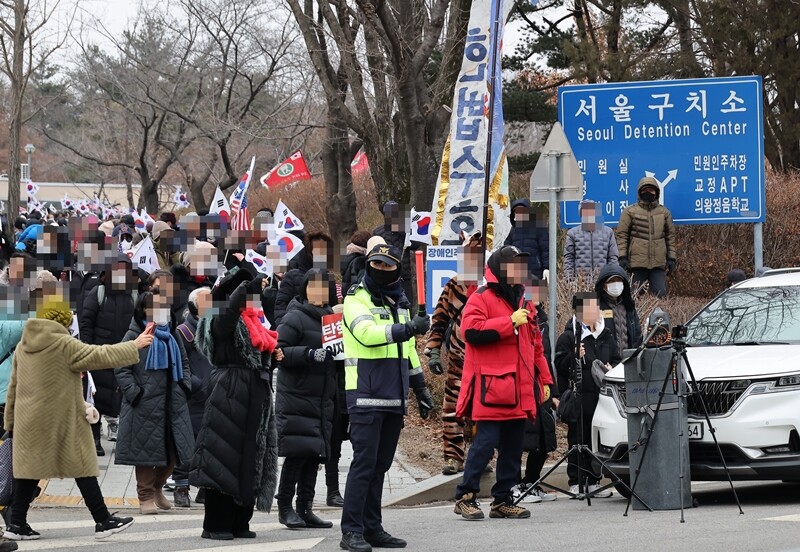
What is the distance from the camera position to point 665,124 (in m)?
18.7

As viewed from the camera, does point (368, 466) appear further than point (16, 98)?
No

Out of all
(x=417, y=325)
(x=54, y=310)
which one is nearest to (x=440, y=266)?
(x=54, y=310)

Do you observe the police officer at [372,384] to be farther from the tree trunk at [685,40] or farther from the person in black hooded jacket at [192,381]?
the tree trunk at [685,40]

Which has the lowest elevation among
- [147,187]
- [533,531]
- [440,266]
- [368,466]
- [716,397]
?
[533,531]

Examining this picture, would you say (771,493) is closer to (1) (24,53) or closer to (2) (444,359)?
(2) (444,359)

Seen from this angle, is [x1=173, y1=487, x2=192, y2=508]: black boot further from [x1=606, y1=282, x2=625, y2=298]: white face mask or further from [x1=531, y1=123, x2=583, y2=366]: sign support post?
[x1=606, y1=282, x2=625, y2=298]: white face mask

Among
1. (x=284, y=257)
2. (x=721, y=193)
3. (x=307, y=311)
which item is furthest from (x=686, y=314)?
(x=307, y=311)

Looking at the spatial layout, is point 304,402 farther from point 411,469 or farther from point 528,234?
point 528,234

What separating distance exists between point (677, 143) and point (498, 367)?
1005 centimetres

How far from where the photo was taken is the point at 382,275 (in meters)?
8.46

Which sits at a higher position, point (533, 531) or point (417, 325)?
point (417, 325)

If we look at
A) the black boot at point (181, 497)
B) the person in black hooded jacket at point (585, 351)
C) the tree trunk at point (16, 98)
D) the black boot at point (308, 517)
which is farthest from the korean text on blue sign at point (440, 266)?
the tree trunk at point (16, 98)

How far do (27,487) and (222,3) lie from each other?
3319 cm

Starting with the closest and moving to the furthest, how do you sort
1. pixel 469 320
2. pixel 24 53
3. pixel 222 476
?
pixel 222 476, pixel 469 320, pixel 24 53
